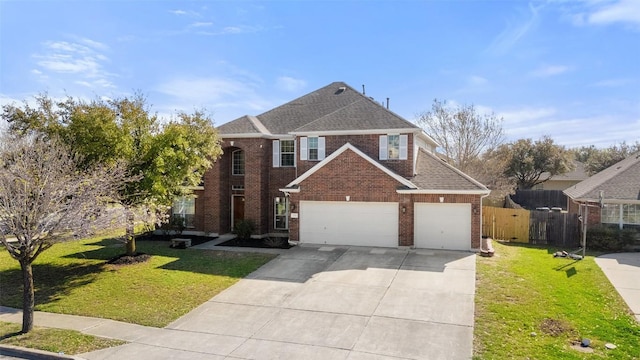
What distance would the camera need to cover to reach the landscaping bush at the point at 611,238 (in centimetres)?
1780

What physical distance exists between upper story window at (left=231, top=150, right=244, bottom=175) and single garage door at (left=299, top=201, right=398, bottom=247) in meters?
5.56

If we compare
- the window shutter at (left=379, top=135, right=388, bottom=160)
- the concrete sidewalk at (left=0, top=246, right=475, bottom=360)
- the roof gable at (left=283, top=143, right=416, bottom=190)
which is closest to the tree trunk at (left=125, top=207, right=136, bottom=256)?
the concrete sidewalk at (left=0, top=246, right=475, bottom=360)

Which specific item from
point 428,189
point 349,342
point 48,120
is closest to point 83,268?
point 48,120

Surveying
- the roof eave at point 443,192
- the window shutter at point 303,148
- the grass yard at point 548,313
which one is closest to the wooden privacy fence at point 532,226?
the roof eave at point 443,192

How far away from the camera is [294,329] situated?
9.60m

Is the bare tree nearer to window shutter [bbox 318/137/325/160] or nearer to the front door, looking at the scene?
window shutter [bbox 318/137/325/160]

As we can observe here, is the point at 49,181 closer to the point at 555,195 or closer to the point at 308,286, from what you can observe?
the point at 308,286

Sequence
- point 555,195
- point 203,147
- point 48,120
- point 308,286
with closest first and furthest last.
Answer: point 308,286 → point 48,120 → point 203,147 → point 555,195

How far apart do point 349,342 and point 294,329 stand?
4.88ft

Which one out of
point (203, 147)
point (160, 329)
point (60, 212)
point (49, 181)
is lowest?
point (160, 329)

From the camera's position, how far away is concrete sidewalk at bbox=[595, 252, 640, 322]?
1087 cm

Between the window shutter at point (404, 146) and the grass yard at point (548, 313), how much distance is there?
6.00 meters

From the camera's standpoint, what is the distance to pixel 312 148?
789 inches

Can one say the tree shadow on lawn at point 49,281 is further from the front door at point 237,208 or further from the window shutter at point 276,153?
the window shutter at point 276,153
